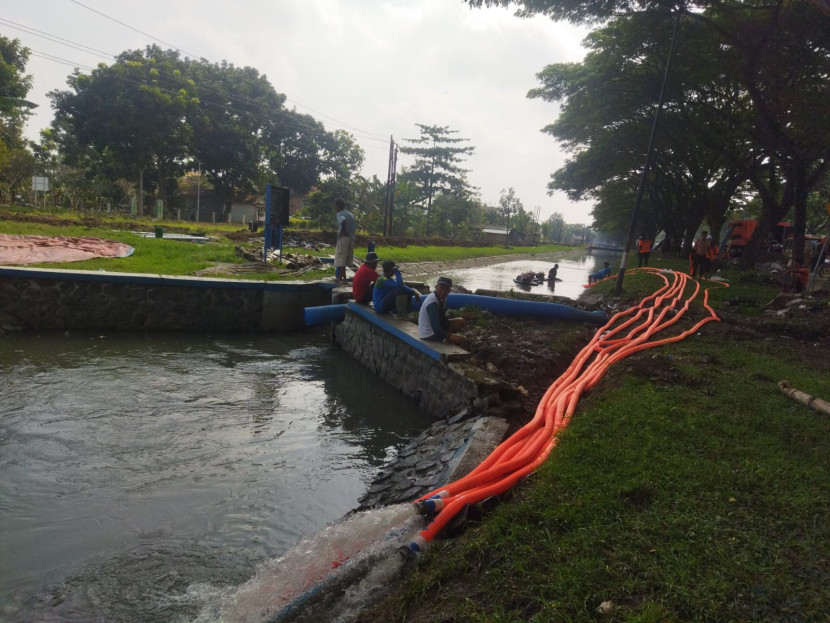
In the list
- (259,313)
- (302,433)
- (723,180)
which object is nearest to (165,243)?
(259,313)

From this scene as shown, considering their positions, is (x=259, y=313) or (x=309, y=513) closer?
(x=309, y=513)

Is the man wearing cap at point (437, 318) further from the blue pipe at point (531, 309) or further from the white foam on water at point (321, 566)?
the white foam on water at point (321, 566)

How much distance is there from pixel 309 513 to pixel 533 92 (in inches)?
929

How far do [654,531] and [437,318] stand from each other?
4.56 metres

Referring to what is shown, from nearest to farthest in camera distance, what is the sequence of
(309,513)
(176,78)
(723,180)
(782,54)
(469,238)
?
(309,513)
(782,54)
(723,180)
(176,78)
(469,238)

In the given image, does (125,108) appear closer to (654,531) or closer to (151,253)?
(151,253)

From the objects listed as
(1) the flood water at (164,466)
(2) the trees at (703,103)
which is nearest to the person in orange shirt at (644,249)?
(2) the trees at (703,103)

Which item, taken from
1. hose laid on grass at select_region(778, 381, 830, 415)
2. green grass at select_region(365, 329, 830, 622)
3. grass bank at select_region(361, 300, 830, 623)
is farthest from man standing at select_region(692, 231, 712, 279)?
green grass at select_region(365, 329, 830, 622)

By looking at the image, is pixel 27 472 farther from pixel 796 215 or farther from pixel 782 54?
pixel 796 215

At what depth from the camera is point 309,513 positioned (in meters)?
4.73

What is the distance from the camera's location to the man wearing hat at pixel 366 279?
31.4 ft

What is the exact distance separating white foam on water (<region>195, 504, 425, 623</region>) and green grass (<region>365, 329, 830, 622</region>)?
1.08 feet

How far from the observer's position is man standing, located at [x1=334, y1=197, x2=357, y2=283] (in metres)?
11.4

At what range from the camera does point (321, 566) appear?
3457mm
